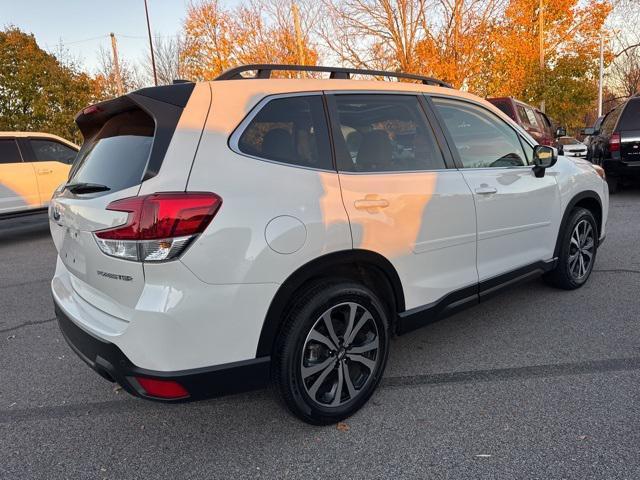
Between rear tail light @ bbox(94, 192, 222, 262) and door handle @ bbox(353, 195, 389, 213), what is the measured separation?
2.56 feet

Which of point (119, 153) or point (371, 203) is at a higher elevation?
point (119, 153)

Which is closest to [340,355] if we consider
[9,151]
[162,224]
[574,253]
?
[162,224]

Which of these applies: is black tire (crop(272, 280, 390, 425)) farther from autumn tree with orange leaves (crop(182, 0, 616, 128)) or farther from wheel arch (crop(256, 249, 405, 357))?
autumn tree with orange leaves (crop(182, 0, 616, 128))

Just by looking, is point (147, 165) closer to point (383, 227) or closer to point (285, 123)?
point (285, 123)

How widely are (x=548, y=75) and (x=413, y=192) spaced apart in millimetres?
23538

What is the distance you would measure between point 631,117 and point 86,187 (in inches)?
383

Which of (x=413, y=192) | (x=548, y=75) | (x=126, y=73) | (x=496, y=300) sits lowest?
(x=496, y=300)

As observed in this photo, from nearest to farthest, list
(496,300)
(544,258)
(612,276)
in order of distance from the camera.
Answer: (544,258)
(496,300)
(612,276)

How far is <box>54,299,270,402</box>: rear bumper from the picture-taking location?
6.58 feet

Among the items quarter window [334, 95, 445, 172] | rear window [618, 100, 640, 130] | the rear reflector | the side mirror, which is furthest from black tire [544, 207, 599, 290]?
rear window [618, 100, 640, 130]

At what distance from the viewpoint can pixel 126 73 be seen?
2786 cm

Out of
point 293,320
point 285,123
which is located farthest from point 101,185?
point 293,320

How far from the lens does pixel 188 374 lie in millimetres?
2000

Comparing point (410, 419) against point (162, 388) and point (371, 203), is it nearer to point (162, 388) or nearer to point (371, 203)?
point (371, 203)
